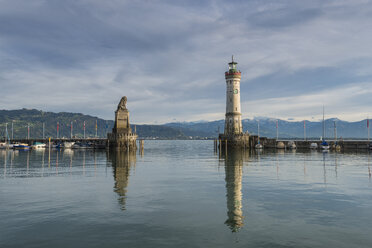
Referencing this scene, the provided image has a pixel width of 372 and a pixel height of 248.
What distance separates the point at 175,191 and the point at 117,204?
6632mm

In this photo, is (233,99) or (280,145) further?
(280,145)

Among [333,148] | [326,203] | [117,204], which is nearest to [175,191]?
[117,204]

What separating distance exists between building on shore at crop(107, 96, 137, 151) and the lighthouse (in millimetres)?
35727

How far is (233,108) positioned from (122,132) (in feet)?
132

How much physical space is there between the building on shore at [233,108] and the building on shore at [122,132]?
108 ft

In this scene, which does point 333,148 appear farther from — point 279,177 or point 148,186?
point 148,186

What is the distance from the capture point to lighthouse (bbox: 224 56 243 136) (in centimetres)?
10462

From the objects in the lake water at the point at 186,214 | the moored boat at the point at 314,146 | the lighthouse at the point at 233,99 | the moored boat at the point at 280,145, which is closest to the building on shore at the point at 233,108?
the lighthouse at the point at 233,99

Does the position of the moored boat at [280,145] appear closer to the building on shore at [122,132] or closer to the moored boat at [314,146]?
the moored boat at [314,146]

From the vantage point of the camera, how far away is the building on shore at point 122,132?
4046 inches

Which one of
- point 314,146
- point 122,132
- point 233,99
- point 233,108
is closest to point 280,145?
point 314,146

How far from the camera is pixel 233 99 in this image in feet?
343

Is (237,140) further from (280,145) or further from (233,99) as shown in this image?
(280,145)

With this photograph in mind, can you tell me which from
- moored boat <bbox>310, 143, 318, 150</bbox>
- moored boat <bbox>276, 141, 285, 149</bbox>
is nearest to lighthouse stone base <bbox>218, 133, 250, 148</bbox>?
moored boat <bbox>276, 141, 285, 149</bbox>
